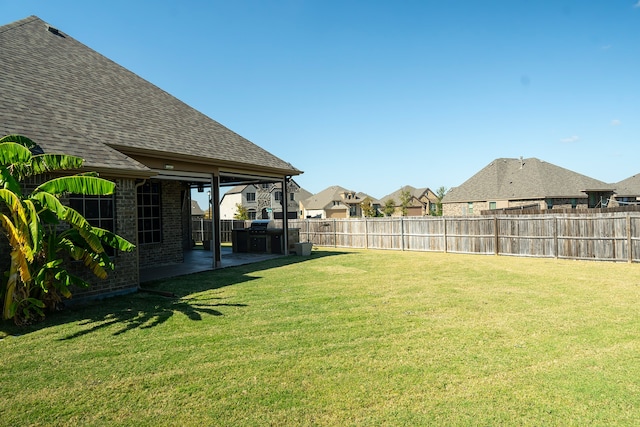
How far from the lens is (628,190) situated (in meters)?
43.6

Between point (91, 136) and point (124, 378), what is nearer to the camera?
point (124, 378)

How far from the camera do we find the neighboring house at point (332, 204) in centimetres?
6134

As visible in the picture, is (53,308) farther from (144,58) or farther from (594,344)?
(144,58)

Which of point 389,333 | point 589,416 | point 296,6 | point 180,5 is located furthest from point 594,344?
point 180,5

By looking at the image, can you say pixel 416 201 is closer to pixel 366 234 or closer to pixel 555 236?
pixel 366 234

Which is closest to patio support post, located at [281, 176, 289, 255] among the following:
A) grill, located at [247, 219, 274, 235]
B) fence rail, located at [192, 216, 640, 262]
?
grill, located at [247, 219, 274, 235]

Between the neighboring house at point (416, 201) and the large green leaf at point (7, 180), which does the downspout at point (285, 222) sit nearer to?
the large green leaf at point (7, 180)

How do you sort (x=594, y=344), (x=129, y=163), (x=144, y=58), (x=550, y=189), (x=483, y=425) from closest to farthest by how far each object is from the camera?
(x=483, y=425) < (x=594, y=344) < (x=129, y=163) < (x=144, y=58) < (x=550, y=189)

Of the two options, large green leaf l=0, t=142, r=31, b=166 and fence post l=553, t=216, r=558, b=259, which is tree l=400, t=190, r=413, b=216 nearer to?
fence post l=553, t=216, r=558, b=259

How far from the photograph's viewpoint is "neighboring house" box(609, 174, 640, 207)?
42.3 meters

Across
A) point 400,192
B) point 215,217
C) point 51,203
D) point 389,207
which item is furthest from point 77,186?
point 400,192

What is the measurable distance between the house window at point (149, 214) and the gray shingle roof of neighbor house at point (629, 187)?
4725 cm

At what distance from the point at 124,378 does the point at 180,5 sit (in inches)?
508

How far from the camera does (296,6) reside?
1378 centimetres
